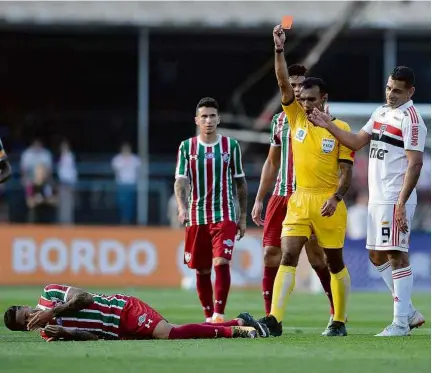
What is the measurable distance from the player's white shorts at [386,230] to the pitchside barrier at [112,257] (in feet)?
38.2

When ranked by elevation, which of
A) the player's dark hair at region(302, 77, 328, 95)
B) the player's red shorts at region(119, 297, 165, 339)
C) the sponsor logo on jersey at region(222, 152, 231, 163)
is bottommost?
the player's red shorts at region(119, 297, 165, 339)

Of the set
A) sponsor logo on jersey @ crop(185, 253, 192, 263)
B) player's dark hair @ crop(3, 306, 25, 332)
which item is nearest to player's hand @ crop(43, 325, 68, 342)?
player's dark hair @ crop(3, 306, 25, 332)

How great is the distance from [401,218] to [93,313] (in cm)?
267

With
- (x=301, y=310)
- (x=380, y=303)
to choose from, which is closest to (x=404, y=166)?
(x=301, y=310)

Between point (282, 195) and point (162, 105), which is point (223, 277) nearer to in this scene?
point (282, 195)

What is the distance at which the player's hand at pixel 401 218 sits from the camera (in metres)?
11.2

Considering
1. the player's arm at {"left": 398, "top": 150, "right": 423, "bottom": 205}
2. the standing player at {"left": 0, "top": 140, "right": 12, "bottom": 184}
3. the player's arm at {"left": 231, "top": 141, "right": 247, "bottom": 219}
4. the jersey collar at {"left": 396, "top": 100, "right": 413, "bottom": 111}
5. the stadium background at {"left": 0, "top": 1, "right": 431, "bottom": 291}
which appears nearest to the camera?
the player's arm at {"left": 398, "top": 150, "right": 423, "bottom": 205}

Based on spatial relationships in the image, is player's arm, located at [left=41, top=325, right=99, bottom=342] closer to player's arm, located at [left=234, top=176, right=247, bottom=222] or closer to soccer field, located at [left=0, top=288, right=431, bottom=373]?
soccer field, located at [left=0, top=288, right=431, bottom=373]

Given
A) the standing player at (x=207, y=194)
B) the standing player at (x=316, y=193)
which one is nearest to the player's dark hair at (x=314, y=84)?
the standing player at (x=316, y=193)

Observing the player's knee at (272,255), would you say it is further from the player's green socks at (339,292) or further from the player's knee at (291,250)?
the player's knee at (291,250)

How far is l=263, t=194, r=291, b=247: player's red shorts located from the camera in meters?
12.9

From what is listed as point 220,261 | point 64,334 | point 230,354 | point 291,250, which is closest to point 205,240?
point 220,261

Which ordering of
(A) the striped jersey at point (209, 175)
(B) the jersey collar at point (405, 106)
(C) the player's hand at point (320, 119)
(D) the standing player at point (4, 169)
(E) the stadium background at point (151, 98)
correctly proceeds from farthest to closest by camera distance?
(E) the stadium background at point (151, 98), (A) the striped jersey at point (209, 175), (D) the standing player at point (4, 169), (B) the jersey collar at point (405, 106), (C) the player's hand at point (320, 119)

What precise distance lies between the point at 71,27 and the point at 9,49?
227cm
